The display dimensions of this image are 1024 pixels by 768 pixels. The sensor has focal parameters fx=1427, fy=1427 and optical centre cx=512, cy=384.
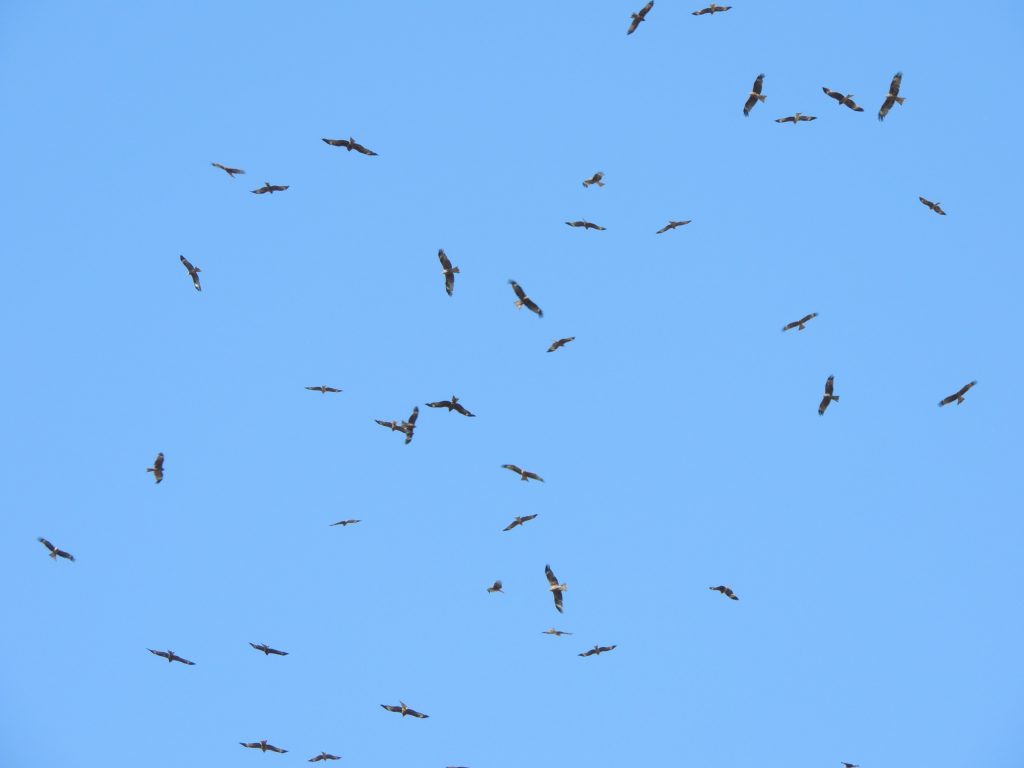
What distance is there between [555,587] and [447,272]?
1495 cm

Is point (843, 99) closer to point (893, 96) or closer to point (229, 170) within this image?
point (893, 96)

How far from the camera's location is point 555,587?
64312mm

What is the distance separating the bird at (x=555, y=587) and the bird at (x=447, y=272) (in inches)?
527

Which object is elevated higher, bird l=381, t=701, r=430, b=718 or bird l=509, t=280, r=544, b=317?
bird l=509, t=280, r=544, b=317

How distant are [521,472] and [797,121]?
20781mm

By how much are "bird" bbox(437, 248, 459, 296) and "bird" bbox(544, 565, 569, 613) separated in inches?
527

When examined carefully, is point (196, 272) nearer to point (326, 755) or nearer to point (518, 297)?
point (518, 297)

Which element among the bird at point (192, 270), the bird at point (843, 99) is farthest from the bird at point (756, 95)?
the bird at point (192, 270)

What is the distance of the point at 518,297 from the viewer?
6144 centimetres

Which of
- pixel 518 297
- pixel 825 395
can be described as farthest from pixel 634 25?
pixel 825 395

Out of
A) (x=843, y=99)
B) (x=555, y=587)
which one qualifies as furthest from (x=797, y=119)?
(x=555, y=587)

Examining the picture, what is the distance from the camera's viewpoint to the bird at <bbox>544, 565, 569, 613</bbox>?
64.2 metres

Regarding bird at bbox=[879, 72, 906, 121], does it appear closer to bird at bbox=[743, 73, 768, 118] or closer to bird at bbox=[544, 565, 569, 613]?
bird at bbox=[743, 73, 768, 118]

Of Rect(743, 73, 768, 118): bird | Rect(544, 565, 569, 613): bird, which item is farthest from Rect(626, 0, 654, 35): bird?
Rect(544, 565, 569, 613): bird
